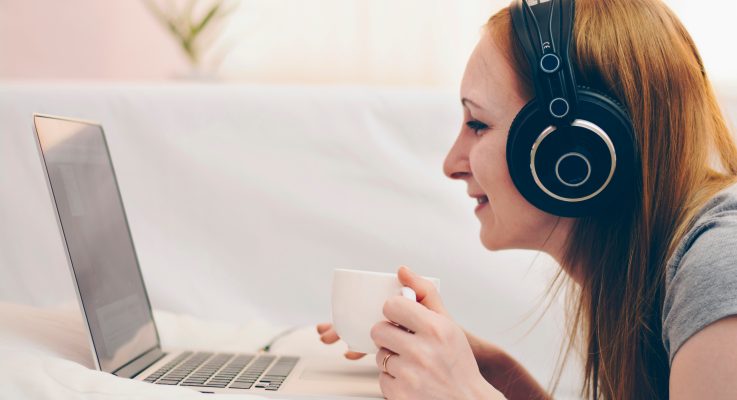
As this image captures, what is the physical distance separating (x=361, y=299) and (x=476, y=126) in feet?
0.92

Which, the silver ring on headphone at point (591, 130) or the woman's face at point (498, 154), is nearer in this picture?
the silver ring on headphone at point (591, 130)

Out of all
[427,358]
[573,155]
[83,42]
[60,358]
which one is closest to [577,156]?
[573,155]

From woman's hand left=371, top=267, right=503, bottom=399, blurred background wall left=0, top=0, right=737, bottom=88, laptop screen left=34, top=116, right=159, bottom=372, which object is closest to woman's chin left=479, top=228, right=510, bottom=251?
woman's hand left=371, top=267, right=503, bottom=399

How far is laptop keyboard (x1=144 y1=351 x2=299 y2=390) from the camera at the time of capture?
2.56 feet

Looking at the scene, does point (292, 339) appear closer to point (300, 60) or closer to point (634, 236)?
point (634, 236)

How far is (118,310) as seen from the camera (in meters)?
0.92

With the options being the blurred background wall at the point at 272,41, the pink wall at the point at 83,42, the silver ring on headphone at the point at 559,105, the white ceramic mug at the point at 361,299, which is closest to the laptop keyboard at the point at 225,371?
the white ceramic mug at the point at 361,299

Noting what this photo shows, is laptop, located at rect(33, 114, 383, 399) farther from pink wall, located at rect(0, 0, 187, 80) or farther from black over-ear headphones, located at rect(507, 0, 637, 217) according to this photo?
pink wall, located at rect(0, 0, 187, 80)

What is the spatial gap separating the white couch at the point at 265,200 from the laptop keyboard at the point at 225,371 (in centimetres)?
48

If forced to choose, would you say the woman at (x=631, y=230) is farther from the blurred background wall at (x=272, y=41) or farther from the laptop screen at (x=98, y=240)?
the blurred background wall at (x=272, y=41)

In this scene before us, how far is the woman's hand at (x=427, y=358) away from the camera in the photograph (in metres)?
0.65

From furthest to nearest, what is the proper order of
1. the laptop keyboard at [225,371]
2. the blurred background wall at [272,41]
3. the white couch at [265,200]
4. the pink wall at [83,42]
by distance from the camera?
the pink wall at [83,42], the blurred background wall at [272,41], the white couch at [265,200], the laptop keyboard at [225,371]

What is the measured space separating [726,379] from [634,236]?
0.23m

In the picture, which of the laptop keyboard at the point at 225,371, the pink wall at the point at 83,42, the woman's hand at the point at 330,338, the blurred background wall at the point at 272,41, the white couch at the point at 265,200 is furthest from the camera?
the pink wall at the point at 83,42
